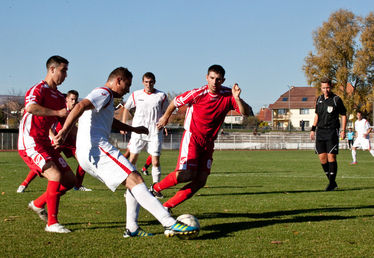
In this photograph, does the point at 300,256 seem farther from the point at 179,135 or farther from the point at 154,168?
the point at 179,135

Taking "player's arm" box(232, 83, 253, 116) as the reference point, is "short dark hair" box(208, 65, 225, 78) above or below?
above

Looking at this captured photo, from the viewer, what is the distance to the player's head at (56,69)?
6.08 meters

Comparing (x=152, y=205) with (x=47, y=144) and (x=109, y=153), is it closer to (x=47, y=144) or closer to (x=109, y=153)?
(x=109, y=153)

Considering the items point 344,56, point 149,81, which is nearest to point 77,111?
point 149,81

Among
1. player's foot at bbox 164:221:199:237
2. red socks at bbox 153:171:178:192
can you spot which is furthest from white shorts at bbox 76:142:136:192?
red socks at bbox 153:171:178:192

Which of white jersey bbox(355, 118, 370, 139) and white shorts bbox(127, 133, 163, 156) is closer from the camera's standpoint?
white shorts bbox(127, 133, 163, 156)

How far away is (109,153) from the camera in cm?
521

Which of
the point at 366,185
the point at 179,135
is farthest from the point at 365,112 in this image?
the point at 366,185

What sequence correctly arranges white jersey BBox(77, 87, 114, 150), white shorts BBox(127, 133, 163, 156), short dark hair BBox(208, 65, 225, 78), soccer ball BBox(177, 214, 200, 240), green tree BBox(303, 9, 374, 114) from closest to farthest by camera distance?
soccer ball BBox(177, 214, 200, 240) → white jersey BBox(77, 87, 114, 150) → short dark hair BBox(208, 65, 225, 78) → white shorts BBox(127, 133, 163, 156) → green tree BBox(303, 9, 374, 114)

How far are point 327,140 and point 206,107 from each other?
16.7 ft

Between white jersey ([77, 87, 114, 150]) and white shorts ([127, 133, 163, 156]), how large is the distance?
4.99 m

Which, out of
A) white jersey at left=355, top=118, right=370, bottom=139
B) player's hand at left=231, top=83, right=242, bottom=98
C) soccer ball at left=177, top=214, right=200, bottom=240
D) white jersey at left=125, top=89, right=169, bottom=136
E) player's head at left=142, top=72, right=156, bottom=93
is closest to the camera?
soccer ball at left=177, top=214, right=200, bottom=240

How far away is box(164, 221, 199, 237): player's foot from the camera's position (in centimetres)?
496

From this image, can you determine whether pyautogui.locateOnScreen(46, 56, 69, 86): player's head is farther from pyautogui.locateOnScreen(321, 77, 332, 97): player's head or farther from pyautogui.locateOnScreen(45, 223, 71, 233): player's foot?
pyautogui.locateOnScreen(321, 77, 332, 97): player's head
